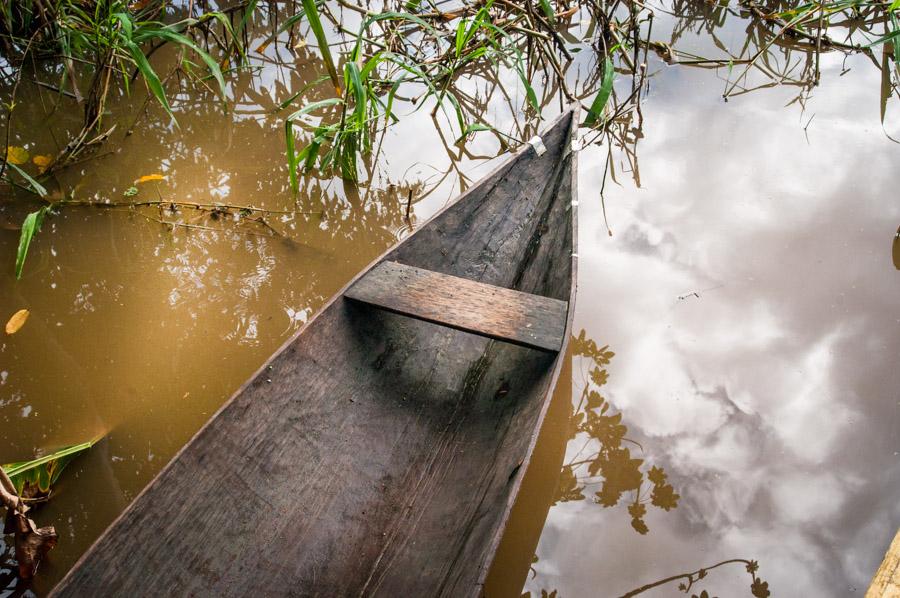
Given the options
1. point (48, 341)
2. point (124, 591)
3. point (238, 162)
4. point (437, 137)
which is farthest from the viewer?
point (437, 137)

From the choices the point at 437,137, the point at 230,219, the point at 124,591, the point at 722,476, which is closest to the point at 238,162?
the point at 230,219

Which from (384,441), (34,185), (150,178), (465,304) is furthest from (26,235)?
(465,304)

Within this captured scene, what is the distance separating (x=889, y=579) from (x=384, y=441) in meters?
1.43

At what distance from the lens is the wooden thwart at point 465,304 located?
1958 mm

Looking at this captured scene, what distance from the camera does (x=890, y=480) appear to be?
204cm

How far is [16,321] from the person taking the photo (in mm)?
2326

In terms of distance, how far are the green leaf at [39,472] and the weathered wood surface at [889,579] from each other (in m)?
2.30

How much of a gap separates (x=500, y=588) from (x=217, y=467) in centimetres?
91

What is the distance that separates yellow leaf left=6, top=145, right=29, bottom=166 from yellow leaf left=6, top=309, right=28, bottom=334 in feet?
3.26

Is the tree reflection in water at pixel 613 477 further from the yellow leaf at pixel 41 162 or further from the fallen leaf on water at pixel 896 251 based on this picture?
the yellow leaf at pixel 41 162

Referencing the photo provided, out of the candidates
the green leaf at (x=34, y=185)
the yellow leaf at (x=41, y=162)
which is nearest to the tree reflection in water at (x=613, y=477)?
the green leaf at (x=34, y=185)

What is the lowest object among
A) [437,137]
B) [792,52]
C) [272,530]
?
[272,530]

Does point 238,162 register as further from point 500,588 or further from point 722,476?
point 722,476

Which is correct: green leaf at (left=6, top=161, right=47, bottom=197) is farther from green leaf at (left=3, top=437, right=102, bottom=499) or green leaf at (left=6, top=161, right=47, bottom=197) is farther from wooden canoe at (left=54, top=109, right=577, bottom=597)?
wooden canoe at (left=54, top=109, right=577, bottom=597)
